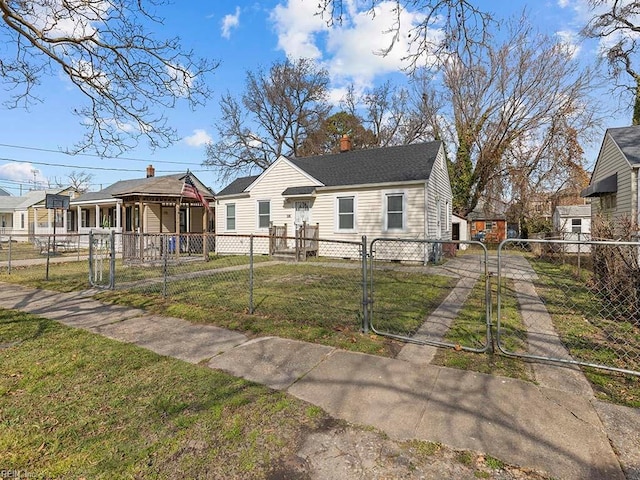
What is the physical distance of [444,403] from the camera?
2.90 m

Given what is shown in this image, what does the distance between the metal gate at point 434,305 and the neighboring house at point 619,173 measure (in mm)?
5140

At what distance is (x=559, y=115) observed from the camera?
2192 cm

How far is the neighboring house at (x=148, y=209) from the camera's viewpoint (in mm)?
15250

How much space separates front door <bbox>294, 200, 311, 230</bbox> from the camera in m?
15.8

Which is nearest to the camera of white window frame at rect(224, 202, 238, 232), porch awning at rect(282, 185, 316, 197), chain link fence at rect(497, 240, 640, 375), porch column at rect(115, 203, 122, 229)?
chain link fence at rect(497, 240, 640, 375)

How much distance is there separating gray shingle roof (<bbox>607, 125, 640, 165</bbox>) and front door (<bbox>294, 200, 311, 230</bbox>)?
447 inches

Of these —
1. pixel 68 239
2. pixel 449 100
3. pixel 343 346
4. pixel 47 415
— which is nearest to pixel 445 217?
pixel 449 100

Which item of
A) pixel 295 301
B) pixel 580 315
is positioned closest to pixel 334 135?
pixel 295 301

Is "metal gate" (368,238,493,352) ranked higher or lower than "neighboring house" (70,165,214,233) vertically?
lower

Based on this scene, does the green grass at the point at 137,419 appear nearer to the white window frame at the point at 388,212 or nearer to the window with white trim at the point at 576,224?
the white window frame at the point at 388,212

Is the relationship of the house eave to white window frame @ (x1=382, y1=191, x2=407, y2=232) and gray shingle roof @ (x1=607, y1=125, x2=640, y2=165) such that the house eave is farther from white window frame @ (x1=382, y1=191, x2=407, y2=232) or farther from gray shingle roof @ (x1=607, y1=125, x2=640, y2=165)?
gray shingle roof @ (x1=607, y1=125, x2=640, y2=165)

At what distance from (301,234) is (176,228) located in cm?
969

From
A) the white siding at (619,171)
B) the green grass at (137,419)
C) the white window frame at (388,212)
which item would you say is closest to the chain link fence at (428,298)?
the green grass at (137,419)

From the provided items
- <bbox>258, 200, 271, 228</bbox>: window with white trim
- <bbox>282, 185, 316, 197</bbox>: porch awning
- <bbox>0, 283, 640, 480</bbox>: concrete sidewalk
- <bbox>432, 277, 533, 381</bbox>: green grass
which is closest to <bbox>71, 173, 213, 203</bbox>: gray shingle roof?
<bbox>258, 200, 271, 228</bbox>: window with white trim
